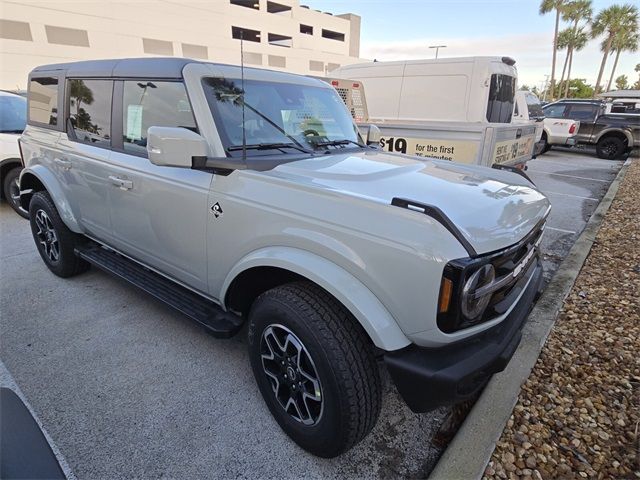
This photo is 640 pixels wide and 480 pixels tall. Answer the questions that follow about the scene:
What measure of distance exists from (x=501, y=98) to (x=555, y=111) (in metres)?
10.8

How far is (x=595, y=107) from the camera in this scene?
14500mm

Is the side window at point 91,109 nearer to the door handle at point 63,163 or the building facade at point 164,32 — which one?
the door handle at point 63,163

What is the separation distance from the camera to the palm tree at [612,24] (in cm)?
3972

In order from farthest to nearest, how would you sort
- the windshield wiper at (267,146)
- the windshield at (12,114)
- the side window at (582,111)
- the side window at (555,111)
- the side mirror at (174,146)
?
the side window at (555,111), the side window at (582,111), the windshield at (12,114), the windshield wiper at (267,146), the side mirror at (174,146)

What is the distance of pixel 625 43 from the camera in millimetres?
44500

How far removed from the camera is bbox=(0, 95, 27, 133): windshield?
19.4 feet

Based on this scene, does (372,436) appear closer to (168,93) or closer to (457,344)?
(457,344)

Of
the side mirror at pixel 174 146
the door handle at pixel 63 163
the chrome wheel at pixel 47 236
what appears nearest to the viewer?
the side mirror at pixel 174 146

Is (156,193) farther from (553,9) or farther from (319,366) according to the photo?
(553,9)

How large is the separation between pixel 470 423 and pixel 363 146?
213cm

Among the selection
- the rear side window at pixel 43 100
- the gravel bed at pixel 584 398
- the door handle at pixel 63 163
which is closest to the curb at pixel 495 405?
the gravel bed at pixel 584 398

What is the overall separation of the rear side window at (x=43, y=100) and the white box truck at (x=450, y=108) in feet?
13.6

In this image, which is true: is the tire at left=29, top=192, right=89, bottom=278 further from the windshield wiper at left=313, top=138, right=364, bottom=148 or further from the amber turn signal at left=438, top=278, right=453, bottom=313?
the amber turn signal at left=438, top=278, right=453, bottom=313

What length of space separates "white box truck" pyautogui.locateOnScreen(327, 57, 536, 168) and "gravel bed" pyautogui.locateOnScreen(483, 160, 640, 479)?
2.29 meters
